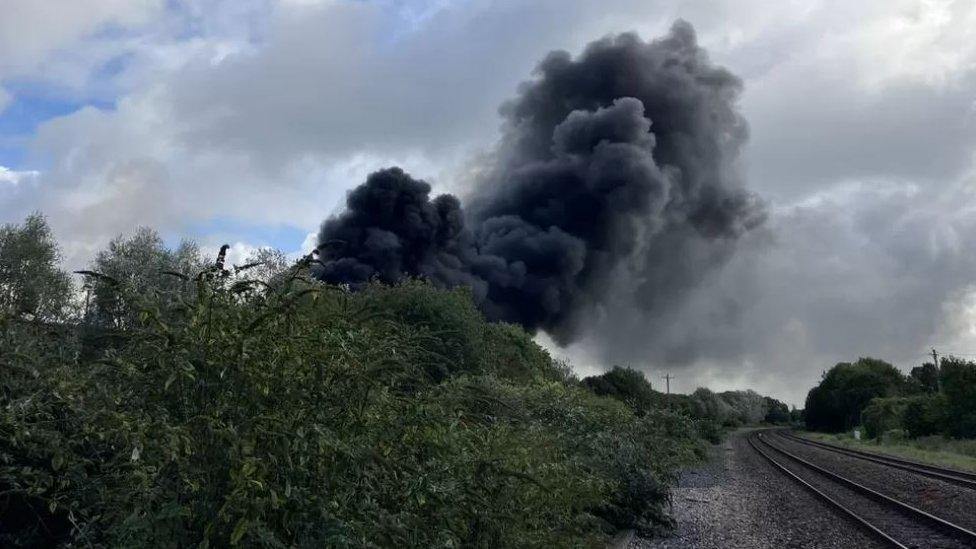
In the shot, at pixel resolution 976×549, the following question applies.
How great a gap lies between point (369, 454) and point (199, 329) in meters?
0.97

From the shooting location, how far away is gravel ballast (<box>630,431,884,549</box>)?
11.4 meters

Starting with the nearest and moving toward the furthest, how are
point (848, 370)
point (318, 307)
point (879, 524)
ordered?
point (318, 307) < point (879, 524) < point (848, 370)

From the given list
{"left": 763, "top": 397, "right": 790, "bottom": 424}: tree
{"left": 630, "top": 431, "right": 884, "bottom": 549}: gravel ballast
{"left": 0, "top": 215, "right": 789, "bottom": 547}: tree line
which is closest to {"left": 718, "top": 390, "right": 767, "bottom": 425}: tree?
{"left": 763, "top": 397, "right": 790, "bottom": 424}: tree

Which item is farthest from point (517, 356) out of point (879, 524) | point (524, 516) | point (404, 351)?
point (404, 351)

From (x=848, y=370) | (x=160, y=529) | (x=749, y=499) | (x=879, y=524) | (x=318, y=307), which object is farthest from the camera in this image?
(x=848, y=370)

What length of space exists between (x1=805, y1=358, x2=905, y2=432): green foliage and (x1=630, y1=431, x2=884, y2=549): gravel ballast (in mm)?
72842

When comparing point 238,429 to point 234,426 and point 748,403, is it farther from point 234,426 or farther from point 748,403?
point 748,403

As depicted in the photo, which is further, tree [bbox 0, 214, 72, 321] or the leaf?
tree [bbox 0, 214, 72, 321]

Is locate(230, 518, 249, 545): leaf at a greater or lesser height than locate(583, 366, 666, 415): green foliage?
lesser

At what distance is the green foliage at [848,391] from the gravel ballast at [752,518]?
72842 mm

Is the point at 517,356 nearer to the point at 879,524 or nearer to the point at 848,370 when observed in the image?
the point at 879,524

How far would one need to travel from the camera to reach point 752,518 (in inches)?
559

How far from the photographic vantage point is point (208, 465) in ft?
10.8

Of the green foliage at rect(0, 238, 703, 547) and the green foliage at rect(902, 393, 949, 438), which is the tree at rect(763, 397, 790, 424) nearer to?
the green foliage at rect(902, 393, 949, 438)
